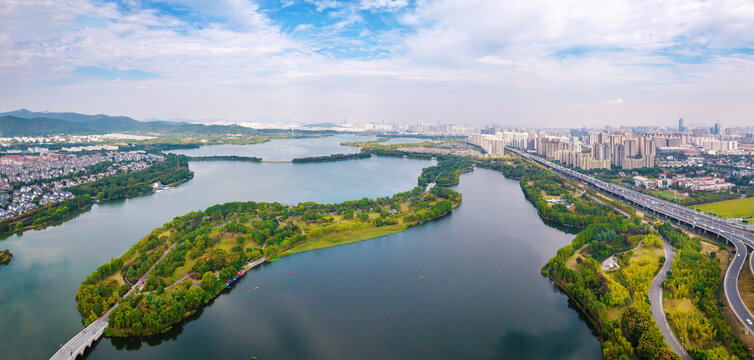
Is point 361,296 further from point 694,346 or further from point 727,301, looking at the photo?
point 727,301

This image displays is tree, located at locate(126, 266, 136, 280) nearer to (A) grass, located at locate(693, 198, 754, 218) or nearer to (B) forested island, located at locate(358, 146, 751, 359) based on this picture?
(B) forested island, located at locate(358, 146, 751, 359)

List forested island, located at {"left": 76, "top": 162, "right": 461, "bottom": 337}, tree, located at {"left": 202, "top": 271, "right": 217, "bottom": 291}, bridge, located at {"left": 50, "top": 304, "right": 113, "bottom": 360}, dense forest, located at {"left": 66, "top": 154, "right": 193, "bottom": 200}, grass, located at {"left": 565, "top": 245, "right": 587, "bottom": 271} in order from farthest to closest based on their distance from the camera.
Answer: dense forest, located at {"left": 66, "top": 154, "right": 193, "bottom": 200}, grass, located at {"left": 565, "top": 245, "right": 587, "bottom": 271}, tree, located at {"left": 202, "top": 271, "right": 217, "bottom": 291}, forested island, located at {"left": 76, "top": 162, "right": 461, "bottom": 337}, bridge, located at {"left": 50, "top": 304, "right": 113, "bottom": 360}

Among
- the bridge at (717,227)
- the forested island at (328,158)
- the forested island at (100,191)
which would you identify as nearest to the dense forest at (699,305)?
the bridge at (717,227)

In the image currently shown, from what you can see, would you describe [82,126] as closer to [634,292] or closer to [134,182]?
[134,182]

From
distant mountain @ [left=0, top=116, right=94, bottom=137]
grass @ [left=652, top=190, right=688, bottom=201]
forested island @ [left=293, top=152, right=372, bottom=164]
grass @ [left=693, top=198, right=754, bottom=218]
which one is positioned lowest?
grass @ [left=693, top=198, right=754, bottom=218]

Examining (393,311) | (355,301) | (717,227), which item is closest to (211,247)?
(355,301)

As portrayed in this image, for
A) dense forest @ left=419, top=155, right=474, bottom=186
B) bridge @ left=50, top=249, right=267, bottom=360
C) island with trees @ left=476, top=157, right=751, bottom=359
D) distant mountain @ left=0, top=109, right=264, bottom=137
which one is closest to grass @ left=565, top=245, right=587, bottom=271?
island with trees @ left=476, top=157, right=751, bottom=359

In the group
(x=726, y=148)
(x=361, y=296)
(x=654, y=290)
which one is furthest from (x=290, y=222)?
(x=726, y=148)
